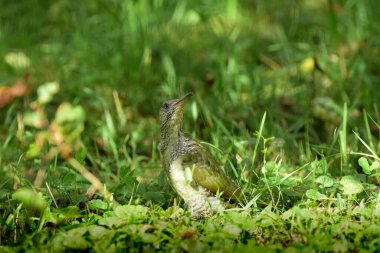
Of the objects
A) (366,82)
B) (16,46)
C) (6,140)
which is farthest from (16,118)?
(366,82)

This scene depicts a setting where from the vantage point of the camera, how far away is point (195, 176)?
13.4 feet

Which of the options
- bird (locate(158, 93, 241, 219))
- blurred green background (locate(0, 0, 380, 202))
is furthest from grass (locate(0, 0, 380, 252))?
bird (locate(158, 93, 241, 219))

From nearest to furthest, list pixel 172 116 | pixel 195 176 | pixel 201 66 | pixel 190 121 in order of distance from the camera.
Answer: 1. pixel 195 176
2. pixel 172 116
3. pixel 190 121
4. pixel 201 66

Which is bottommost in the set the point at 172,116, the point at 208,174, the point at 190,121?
the point at 190,121

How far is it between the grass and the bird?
126 mm

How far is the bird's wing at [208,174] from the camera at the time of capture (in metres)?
4.09

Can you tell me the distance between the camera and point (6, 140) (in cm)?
532

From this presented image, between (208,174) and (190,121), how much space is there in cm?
174

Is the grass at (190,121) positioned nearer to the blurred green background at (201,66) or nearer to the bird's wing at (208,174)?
the blurred green background at (201,66)

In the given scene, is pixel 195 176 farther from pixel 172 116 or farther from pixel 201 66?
pixel 201 66

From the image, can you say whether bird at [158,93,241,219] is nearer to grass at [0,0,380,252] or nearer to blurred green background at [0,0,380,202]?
grass at [0,0,380,252]

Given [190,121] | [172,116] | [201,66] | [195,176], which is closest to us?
[195,176]

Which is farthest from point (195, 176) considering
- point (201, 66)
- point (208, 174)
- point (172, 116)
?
point (201, 66)

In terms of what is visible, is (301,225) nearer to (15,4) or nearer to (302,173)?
(302,173)
